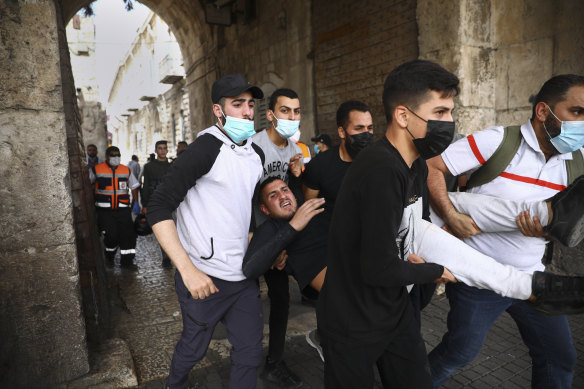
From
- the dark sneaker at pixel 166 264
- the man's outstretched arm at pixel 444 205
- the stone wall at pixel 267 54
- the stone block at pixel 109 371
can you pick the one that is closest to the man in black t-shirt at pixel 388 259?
the man's outstretched arm at pixel 444 205

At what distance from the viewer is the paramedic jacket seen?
2.07 metres

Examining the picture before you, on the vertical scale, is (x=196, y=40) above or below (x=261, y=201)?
above

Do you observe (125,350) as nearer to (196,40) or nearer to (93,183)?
(93,183)

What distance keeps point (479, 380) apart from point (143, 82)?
27827mm

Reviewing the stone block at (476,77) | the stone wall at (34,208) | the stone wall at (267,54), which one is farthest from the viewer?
the stone wall at (267,54)

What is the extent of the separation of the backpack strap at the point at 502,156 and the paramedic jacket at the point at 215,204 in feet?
4.05

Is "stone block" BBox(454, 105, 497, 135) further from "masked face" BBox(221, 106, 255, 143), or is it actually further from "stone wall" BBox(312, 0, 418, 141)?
"masked face" BBox(221, 106, 255, 143)

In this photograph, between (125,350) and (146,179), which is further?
(146,179)

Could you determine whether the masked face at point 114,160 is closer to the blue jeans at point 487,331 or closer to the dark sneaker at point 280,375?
the dark sneaker at point 280,375

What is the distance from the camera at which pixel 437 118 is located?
155cm

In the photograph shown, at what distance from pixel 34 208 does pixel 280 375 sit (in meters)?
1.92

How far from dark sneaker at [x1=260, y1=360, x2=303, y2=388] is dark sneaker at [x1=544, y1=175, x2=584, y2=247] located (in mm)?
1847

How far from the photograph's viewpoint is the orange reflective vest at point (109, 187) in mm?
5672

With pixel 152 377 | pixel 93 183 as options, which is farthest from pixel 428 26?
pixel 93 183
